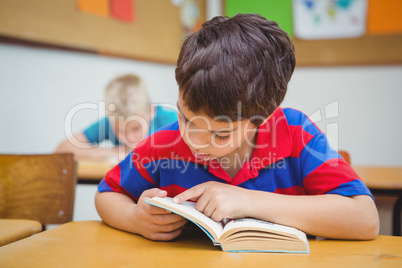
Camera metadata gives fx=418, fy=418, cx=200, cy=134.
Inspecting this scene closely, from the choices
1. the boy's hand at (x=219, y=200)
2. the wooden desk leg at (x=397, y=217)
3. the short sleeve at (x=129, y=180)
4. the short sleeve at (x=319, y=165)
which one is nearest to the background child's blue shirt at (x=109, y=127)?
the wooden desk leg at (x=397, y=217)

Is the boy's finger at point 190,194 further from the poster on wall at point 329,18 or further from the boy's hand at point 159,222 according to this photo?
the poster on wall at point 329,18

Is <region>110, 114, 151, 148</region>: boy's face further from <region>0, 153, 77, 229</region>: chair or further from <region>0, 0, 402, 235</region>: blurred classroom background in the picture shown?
<region>0, 153, 77, 229</region>: chair

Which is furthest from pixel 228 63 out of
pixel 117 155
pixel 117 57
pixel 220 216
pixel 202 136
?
pixel 117 57

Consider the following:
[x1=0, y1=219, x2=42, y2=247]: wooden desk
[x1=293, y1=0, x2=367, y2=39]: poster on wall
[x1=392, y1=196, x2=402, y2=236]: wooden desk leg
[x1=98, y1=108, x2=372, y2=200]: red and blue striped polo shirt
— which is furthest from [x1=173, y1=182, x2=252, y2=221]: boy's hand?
[x1=293, y1=0, x2=367, y2=39]: poster on wall

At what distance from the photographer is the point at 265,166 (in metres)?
0.92

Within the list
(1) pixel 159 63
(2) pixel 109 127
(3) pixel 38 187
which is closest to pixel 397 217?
(3) pixel 38 187

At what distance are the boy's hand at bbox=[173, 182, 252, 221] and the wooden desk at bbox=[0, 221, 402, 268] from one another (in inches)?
2.5

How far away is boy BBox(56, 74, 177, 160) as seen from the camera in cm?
250

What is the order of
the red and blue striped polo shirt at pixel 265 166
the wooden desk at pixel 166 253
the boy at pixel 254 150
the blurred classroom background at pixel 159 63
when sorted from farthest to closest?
the blurred classroom background at pixel 159 63 < the red and blue striped polo shirt at pixel 265 166 < the boy at pixel 254 150 < the wooden desk at pixel 166 253

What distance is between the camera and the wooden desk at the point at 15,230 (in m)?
0.82

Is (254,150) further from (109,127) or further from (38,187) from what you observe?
(109,127)

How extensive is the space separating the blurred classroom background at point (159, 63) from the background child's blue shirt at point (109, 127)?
22cm

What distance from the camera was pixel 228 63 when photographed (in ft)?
2.47

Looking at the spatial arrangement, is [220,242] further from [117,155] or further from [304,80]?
[304,80]
